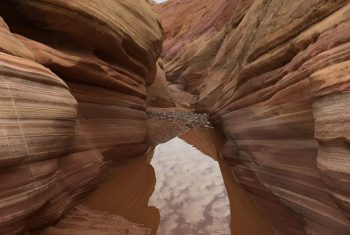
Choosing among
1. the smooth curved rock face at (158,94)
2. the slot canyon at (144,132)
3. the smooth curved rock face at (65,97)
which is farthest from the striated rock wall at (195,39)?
the smooth curved rock face at (65,97)

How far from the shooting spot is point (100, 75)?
821cm

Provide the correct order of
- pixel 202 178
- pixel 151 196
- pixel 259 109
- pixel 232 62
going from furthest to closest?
1. pixel 232 62
2. pixel 202 178
3. pixel 259 109
4. pixel 151 196

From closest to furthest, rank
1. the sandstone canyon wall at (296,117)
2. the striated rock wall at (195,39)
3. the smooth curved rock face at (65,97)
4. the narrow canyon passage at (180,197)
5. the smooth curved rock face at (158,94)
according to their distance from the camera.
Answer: the smooth curved rock face at (65,97)
the sandstone canyon wall at (296,117)
the narrow canyon passage at (180,197)
the smooth curved rock face at (158,94)
the striated rock wall at (195,39)

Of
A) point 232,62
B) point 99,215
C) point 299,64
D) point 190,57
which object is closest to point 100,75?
point 99,215

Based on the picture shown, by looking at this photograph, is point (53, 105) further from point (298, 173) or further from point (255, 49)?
point (255, 49)

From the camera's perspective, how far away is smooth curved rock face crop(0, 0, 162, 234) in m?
4.55

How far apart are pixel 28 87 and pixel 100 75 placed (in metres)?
3.34

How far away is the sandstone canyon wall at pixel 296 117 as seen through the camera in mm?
4668

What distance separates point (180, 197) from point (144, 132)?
4.24 metres

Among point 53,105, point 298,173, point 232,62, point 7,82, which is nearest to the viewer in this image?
point 7,82

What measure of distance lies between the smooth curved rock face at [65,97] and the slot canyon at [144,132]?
1.1 inches

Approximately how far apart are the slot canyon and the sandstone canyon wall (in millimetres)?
28

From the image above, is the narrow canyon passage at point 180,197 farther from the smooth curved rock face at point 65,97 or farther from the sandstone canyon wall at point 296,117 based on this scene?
the smooth curved rock face at point 65,97

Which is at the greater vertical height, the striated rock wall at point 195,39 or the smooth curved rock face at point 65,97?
the striated rock wall at point 195,39
